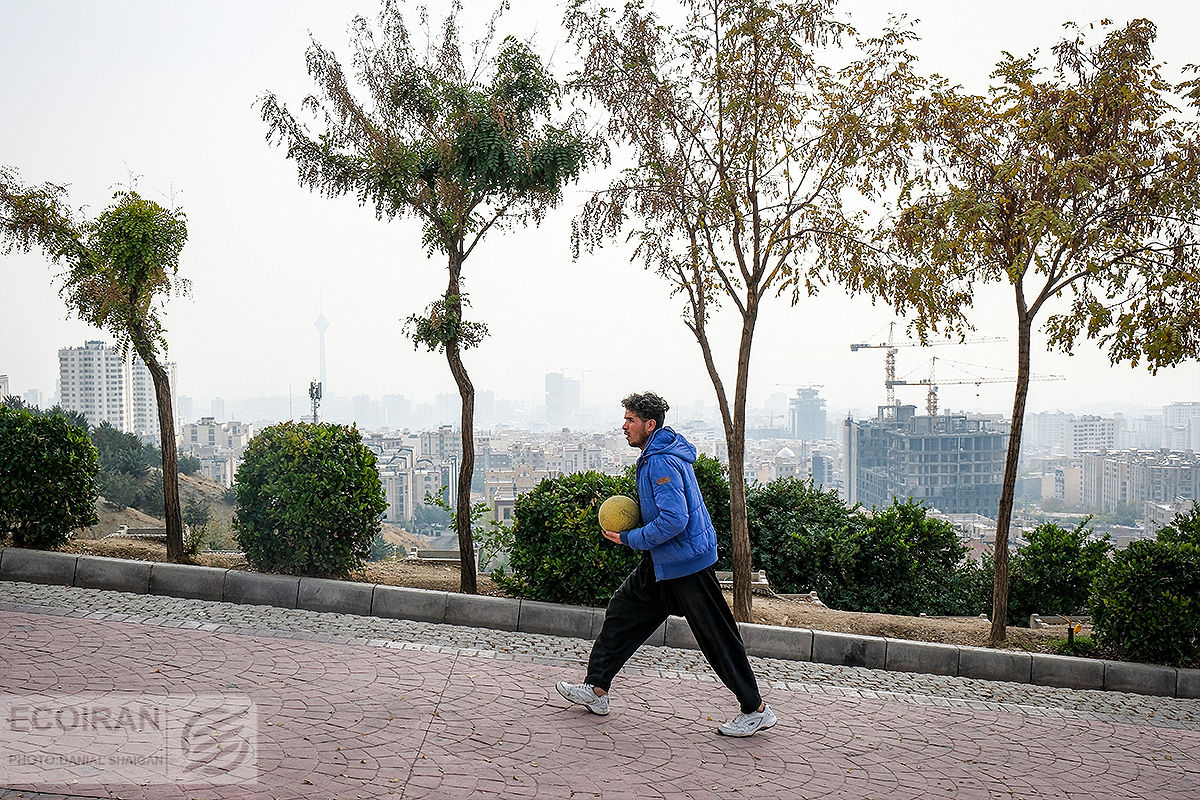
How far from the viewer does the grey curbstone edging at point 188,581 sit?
782cm

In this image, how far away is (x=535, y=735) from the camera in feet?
16.5

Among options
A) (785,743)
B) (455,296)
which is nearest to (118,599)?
(455,296)

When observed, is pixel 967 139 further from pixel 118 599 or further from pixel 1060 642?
pixel 118 599

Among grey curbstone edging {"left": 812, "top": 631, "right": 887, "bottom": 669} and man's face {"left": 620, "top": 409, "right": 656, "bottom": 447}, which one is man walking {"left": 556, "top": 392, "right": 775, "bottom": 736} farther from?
grey curbstone edging {"left": 812, "top": 631, "right": 887, "bottom": 669}

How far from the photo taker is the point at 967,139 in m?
7.83

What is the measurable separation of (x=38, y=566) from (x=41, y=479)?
34.4 inches

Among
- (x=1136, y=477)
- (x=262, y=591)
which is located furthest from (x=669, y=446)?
(x=1136, y=477)

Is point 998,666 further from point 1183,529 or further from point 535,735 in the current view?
point 535,735

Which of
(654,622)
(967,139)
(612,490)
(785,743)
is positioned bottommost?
(785,743)

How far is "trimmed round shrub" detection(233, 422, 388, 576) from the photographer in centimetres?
804

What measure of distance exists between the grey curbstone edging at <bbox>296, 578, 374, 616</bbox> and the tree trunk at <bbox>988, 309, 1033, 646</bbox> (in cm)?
530

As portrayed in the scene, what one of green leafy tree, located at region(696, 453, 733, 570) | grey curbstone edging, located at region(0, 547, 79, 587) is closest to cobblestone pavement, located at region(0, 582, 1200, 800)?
grey curbstone edging, located at region(0, 547, 79, 587)

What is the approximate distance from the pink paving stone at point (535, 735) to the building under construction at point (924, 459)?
509 cm

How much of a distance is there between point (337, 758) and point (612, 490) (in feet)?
12.7
